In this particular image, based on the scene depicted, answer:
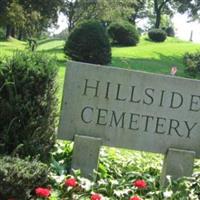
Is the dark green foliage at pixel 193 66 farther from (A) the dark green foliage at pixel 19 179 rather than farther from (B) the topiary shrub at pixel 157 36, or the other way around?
(A) the dark green foliage at pixel 19 179

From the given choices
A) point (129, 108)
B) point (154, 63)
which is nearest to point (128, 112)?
point (129, 108)

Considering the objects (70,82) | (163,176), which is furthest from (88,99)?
(163,176)

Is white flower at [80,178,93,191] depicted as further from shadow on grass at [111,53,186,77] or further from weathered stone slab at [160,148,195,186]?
shadow on grass at [111,53,186,77]

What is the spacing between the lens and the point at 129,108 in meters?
6.73

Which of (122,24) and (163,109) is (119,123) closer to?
(163,109)

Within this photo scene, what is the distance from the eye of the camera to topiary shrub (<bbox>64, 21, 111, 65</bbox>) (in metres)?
24.2

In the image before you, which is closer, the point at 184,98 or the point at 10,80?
the point at 10,80

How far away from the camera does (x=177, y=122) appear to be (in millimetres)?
6797

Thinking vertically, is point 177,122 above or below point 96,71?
below

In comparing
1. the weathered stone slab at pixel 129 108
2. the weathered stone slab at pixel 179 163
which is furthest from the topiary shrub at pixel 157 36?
the weathered stone slab at pixel 179 163

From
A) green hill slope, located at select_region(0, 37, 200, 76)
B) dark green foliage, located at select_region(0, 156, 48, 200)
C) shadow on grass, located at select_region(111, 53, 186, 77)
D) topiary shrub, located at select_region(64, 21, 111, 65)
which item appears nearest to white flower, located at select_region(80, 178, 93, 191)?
dark green foliage, located at select_region(0, 156, 48, 200)

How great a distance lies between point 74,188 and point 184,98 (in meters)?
1.87

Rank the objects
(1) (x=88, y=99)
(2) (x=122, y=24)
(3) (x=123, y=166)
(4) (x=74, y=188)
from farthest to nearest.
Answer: (2) (x=122, y=24) < (3) (x=123, y=166) < (1) (x=88, y=99) < (4) (x=74, y=188)

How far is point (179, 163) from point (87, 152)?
109 cm
